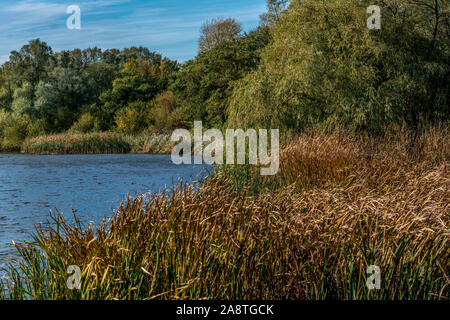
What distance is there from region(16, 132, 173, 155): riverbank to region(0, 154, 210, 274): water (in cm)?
430

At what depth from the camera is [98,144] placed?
114 ft

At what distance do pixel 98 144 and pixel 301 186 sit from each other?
28.1m

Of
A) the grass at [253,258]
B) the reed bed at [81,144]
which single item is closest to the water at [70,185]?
the grass at [253,258]

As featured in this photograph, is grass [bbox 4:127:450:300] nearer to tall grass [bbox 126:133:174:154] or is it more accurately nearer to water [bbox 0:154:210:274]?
water [bbox 0:154:210:274]

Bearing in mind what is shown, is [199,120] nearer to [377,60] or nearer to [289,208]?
[377,60]

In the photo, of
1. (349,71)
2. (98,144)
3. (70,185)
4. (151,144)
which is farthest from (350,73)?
(98,144)

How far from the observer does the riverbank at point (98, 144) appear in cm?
3421

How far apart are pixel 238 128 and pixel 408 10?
6.90m

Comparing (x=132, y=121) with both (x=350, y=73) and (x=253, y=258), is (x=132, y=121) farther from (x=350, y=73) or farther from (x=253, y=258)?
(x=253, y=258)

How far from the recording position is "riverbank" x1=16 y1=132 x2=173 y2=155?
3421cm

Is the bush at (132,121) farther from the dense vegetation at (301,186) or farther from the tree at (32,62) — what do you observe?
the tree at (32,62)

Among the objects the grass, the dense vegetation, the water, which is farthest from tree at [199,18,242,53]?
the grass

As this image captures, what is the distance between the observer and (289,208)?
562 centimetres
